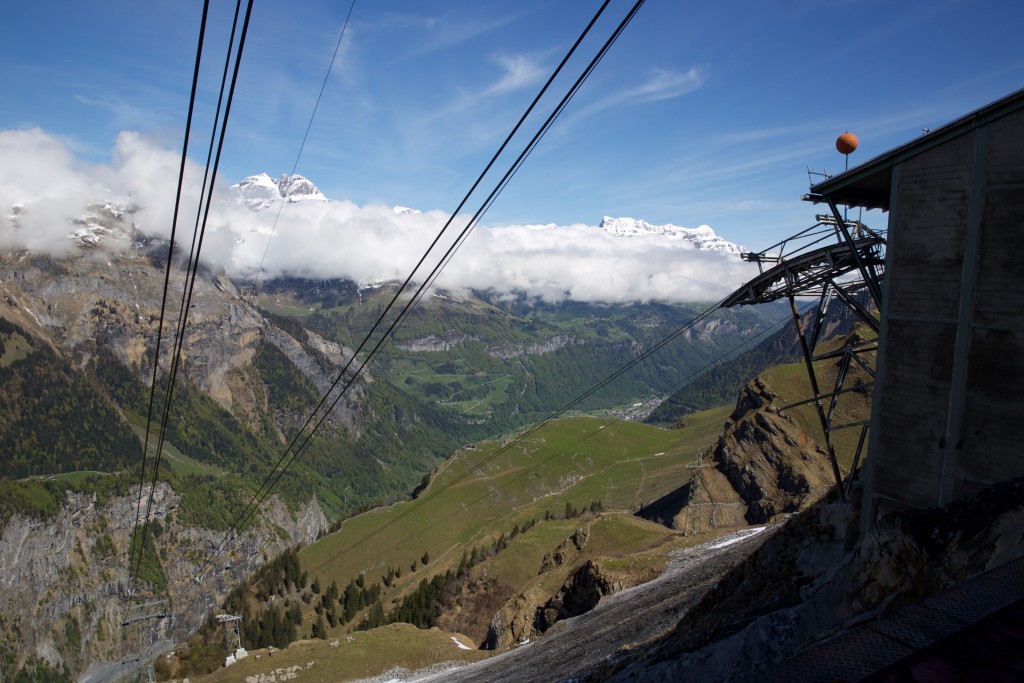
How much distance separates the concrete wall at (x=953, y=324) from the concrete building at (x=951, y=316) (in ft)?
0.09

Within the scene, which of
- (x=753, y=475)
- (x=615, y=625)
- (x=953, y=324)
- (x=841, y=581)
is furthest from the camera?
(x=753, y=475)

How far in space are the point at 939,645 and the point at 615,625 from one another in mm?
33190

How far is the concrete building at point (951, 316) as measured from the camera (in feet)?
51.6

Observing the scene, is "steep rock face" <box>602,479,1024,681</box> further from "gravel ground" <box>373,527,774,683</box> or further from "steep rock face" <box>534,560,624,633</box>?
"steep rock face" <box>534,560,624,633</box>

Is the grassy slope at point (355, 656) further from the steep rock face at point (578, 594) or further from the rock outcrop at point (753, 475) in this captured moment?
the rock outcrop at point (753, 475)

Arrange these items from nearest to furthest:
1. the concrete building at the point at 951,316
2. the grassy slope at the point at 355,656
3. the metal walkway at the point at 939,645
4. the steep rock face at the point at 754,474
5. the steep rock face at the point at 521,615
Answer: the metal walkway at the point at 939,645, the concrete building at the point at 951,316, the grassy slope at the point at 355,656, the steep rock face at the point at 521,615, the steep rock face at the point at 754,474

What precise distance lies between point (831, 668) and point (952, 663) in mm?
1092

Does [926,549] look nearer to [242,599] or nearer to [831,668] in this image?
[831,668]

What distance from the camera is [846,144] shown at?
63.8ft

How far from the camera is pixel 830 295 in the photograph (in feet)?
75.4

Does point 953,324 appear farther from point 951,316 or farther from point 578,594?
point 578,594

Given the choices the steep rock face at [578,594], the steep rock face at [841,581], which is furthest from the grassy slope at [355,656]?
the steep rock face at [841,581]

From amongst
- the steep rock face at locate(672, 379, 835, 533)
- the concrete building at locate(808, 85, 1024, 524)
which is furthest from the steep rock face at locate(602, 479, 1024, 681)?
the steep rock face at locate(672, 379, 835, 533)

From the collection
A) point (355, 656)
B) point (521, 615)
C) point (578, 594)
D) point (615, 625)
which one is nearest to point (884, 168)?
point (615, 625)
